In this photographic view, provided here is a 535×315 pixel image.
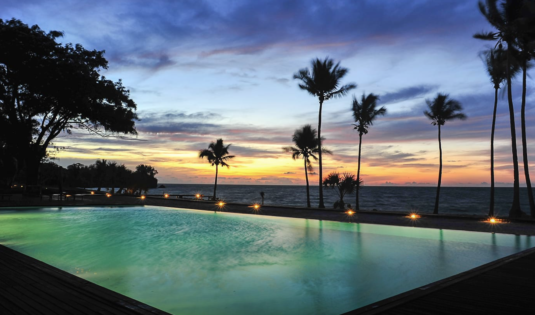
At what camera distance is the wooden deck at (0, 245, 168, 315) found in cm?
331

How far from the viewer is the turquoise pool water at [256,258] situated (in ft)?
19.3

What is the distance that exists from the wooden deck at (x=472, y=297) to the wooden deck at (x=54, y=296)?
2.52 meters

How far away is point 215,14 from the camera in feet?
42.9

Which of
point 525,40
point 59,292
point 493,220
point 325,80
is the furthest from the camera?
point 325,80

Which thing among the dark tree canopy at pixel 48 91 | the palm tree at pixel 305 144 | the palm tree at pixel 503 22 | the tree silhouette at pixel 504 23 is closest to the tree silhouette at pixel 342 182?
the palm tree at pixel 305 144

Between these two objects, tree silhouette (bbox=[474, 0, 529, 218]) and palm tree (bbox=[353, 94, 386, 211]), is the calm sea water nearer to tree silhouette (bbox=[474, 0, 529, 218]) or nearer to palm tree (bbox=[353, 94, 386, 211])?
palm tree (bbox=[353, 94, 386, 211])

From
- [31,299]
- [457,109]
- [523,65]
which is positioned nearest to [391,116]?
[457,109]

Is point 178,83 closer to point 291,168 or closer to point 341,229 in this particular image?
point 341,229

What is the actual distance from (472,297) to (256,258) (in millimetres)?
5761

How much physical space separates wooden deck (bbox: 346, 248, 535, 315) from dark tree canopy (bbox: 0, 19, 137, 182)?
23.3 meters

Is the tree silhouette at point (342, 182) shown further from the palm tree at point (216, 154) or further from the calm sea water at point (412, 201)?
the calm sea water at point (412, 201)

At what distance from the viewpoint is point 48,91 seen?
20.8m

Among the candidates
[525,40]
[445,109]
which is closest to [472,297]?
[525,40]

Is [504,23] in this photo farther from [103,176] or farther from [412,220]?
[103,176]
